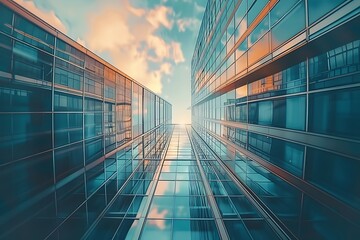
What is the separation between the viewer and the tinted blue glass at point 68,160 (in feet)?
26.8

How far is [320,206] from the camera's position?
20.5ft

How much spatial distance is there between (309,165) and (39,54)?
12484 mm

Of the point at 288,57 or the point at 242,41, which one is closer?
the point at 288,57

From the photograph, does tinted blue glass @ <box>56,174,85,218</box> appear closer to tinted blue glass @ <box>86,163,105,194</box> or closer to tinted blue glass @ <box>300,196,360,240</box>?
tinted blue glass @ <box>86,163,105,194</box>

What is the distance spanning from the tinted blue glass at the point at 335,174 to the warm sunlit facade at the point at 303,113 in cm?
3

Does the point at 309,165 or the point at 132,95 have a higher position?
the point at 132,95

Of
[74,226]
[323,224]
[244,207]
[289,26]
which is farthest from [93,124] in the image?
[323,224]

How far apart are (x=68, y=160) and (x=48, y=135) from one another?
193 cm

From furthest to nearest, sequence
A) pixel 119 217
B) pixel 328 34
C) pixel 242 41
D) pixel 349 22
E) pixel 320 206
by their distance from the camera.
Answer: pixel 242 41, pixel 119 217, pixel 320 206, pixel 328 34, pixel 349 22

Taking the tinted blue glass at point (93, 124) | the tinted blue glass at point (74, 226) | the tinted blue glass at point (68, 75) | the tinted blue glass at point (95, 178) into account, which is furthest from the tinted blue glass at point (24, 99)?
the tinted blue glass at point (74, 226)

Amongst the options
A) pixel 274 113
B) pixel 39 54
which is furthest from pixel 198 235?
pixel 39 54

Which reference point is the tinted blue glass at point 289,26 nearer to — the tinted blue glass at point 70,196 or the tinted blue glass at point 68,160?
the tinted blue glass at point 68,160

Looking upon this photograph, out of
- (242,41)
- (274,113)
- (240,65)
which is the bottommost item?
(274,113)

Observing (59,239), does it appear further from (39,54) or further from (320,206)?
(320,206)
